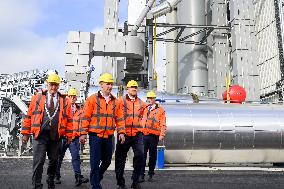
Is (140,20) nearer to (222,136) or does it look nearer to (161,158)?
(222,136)

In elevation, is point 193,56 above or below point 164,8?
below

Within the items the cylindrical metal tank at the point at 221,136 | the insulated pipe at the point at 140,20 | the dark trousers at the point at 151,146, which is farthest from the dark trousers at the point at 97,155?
the insulated pipe at the point at 140,20

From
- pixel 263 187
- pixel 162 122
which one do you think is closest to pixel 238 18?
pixel 162 122

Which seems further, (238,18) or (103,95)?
(238,18)

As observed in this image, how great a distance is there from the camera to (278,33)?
23812 millimetres

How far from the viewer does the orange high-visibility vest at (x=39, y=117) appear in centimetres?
589

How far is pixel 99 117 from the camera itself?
20.4ft

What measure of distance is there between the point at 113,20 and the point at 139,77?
199 inches

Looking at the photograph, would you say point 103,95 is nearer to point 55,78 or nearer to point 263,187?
point 55,78

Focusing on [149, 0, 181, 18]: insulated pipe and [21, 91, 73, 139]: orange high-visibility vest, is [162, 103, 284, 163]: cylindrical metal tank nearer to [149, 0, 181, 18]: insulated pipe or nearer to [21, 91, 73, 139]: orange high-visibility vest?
[21, 91, 73, 139]: orange high-visibility vest

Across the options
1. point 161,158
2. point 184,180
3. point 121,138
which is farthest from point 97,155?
point 161,158

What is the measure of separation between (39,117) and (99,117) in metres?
0.96

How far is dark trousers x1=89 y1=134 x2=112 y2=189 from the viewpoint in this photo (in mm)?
5984

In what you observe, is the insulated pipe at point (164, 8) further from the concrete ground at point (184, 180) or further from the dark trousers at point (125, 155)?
the dark trousers at point (125, 155)
